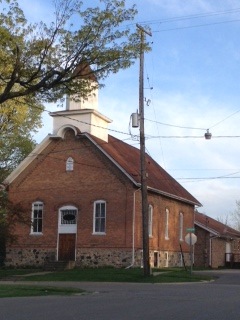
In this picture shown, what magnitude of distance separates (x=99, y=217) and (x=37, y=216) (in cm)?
504

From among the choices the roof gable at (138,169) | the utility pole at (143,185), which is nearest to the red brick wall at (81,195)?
the roof gable at (138,169)

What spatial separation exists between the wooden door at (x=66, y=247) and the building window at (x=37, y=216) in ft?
6.85

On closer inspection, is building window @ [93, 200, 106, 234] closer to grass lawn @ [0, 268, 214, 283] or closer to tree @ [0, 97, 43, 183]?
grass lawn @ [0, 268, 214, 283]

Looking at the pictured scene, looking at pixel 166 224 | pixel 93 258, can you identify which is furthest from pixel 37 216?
pixel 166 224

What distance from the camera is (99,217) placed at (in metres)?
41.7

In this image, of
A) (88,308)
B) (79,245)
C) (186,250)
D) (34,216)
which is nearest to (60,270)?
(79,245)

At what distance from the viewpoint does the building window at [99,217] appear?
1631 inches

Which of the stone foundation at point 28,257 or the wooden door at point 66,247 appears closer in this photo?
the wooden door at point 66,247

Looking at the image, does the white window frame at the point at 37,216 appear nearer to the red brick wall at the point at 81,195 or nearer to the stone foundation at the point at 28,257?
the red brick wall at the point at 81,195

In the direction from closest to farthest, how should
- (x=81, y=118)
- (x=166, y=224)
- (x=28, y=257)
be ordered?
(x=28, y=257) < (x=81, y=118) < (x=166, y=224)

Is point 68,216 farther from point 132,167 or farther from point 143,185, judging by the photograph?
point 143,185

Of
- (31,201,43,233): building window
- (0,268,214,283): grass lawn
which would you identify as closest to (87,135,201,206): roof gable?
(31,201,43,233): building window

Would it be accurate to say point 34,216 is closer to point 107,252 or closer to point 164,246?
point 107,252

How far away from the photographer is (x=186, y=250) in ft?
167
